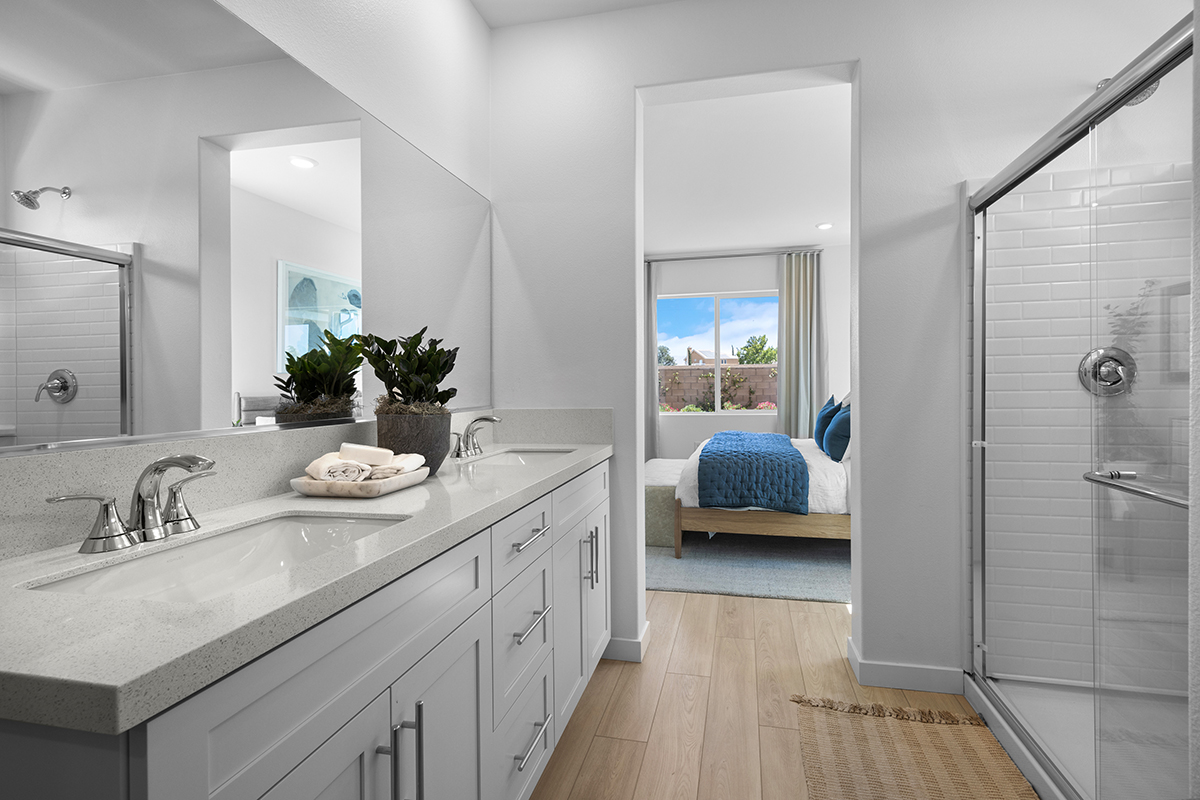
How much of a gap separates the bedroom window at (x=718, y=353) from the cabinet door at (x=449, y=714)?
613cm

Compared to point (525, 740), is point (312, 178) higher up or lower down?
higher up

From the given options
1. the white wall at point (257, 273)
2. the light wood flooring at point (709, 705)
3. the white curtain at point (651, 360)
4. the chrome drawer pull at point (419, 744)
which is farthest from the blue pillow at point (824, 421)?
the chrome drawer pull at point (419, 744)

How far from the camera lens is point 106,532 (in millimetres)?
933

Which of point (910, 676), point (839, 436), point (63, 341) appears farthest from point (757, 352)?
point (63, 341)

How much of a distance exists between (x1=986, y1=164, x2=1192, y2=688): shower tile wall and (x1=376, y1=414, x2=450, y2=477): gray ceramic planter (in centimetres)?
173

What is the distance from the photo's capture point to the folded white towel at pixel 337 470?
1.37 m

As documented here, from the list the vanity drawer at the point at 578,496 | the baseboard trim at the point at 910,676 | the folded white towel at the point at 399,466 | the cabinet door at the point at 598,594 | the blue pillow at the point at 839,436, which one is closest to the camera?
the folded white towel at the point at 399,466

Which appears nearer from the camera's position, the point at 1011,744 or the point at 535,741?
the point at 535,741

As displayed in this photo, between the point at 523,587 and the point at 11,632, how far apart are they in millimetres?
946

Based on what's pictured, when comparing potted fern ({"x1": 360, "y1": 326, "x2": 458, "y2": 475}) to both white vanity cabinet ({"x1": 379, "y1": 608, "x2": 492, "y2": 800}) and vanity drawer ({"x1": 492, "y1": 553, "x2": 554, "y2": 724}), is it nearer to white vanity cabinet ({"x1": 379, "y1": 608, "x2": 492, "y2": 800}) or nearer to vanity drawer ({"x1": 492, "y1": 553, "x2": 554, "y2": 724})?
vanity drawer ({"x1": 492, "y1": 553, "x2": 554, "y2": 724})

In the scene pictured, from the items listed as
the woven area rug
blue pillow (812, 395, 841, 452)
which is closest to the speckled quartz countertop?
the woven area rug

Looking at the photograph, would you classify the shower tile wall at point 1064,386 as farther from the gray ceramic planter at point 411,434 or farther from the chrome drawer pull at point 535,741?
the gray ceramic planter at point 411,434

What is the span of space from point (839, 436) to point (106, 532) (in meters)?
4.15

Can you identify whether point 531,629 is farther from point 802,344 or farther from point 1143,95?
point 802,344
